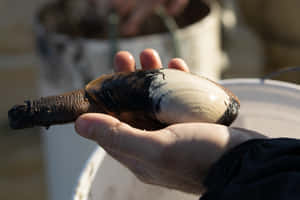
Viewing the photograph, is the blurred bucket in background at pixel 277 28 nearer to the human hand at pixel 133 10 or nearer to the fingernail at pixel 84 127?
the human hand at pixel 133 10

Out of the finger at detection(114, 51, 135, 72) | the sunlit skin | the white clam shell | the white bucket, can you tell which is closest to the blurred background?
the finger at detection(114, 51, 135, 72)

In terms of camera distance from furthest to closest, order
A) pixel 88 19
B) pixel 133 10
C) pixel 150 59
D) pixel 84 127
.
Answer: pixel 88 19 → pixel 133 10 → pixel 150 59 → pixel 84 127

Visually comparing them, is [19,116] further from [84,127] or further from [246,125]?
[246,125]

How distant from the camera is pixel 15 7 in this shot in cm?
267

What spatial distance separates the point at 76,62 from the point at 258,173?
3.13ft

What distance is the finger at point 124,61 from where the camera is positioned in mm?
984

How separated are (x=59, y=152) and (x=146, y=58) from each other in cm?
74

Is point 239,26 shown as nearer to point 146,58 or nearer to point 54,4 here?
point 54,4

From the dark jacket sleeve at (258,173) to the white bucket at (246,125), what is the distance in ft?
1.00

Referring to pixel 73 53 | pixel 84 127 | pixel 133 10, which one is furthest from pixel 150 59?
pixel 133 10

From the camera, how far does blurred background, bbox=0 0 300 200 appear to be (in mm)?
1375

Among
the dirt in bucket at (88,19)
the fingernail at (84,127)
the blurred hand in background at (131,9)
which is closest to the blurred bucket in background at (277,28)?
the dirt in bucket at (88,19)

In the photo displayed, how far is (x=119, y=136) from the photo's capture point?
2.21ft

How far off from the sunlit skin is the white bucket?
6.0 inches
